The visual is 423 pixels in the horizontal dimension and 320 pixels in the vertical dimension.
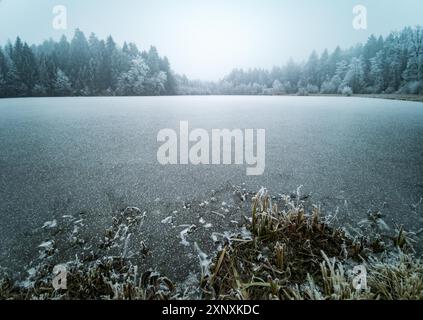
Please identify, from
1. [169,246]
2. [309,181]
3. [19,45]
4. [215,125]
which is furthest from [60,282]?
[19,45]

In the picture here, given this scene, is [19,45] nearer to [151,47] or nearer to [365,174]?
[151,47]

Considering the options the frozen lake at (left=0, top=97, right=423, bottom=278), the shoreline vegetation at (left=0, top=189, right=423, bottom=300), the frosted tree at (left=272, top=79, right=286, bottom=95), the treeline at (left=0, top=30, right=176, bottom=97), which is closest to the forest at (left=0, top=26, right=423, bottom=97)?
the treeline at (left=0, top=30, right=176, bottom=97)

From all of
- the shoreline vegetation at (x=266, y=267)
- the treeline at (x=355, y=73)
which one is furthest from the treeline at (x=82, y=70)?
the shoreline vegetation at (x=266, y=267)

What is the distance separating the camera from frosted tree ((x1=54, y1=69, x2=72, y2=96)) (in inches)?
1065

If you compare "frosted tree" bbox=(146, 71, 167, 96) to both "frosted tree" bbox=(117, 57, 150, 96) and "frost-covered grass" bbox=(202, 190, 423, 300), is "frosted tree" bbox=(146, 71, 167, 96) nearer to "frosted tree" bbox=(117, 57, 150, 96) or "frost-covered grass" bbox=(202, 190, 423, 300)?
"frosted tree" bbox=(117, 57, 150, 96)

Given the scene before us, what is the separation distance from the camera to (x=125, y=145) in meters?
5.33

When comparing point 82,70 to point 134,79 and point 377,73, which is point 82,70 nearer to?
point 134,79

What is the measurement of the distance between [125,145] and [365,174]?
4.64 meters

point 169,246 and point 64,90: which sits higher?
point 64,90

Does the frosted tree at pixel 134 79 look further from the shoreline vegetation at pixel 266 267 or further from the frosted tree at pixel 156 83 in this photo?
the shoreline vegetation at pixel 266 267

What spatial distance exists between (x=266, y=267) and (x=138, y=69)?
108 ft

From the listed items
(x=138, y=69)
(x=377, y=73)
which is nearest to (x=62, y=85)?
(x=138, y=69)
